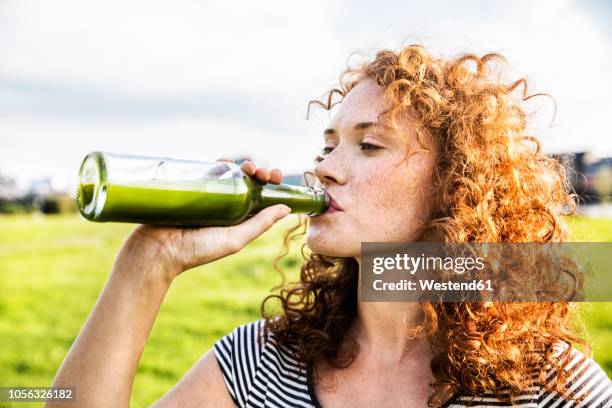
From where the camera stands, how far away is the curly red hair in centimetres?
200

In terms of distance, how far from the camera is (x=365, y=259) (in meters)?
2.17

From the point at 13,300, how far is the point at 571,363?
6806 mm

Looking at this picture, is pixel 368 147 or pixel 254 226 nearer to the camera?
pixel 254 226

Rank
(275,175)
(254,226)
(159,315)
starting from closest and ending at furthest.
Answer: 1. (254,226)
2. (275,175)
3. (159,315)

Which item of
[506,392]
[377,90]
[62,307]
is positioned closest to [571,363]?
[506,392]

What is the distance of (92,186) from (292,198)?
734mm

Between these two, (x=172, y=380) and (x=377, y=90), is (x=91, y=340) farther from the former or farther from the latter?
(x=172, y=380)

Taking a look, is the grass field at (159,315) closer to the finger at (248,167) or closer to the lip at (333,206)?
the lip at (333,206)

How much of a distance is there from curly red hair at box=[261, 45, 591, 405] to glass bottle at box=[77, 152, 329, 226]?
61 centimetres

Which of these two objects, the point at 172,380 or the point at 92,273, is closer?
the point at 172,380

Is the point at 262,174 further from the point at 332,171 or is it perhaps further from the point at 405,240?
the point at 405,240

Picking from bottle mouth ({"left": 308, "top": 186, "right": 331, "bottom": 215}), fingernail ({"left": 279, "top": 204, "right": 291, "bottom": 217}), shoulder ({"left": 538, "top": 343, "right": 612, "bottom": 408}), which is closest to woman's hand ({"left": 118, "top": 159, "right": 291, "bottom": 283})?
fingernail ({"left": 279, "top": 204, "right": 291, "bottom": 217})

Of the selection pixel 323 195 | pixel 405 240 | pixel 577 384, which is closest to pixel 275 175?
pixel 323 195

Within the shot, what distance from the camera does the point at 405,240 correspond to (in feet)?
7.05
